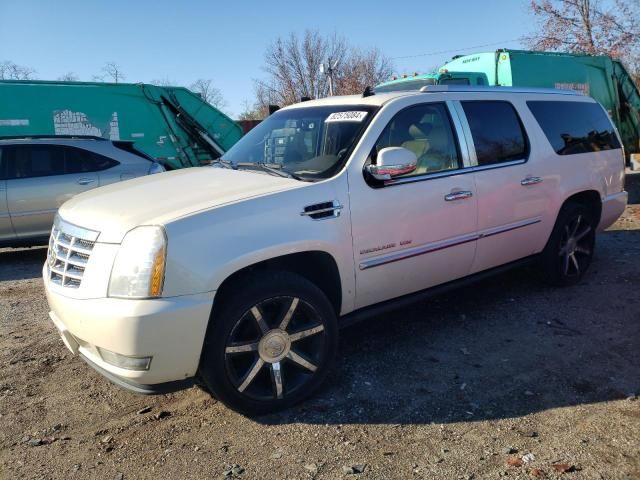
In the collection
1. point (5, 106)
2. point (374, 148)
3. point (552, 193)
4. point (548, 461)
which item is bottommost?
point (548, 461)

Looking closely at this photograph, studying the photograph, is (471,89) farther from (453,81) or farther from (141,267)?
Answer: (453,81)

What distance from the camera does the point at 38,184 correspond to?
7.43 metres

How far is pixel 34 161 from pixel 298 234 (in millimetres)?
6011

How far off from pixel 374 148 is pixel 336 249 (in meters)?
0.81

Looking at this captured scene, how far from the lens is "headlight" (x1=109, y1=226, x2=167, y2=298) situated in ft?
8.85

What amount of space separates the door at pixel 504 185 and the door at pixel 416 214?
0.62ft

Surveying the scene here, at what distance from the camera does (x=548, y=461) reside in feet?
8.77

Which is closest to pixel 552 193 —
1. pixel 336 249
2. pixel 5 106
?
pixel 336 249

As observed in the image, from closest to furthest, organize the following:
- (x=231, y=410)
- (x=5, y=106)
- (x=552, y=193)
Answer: (x=231, y=410) → (x=552, y=193) → (x=5, y=106)

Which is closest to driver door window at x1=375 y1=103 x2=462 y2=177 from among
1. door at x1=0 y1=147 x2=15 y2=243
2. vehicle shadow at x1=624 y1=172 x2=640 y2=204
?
door at x1=0 y1=147 x2=15 y2=243

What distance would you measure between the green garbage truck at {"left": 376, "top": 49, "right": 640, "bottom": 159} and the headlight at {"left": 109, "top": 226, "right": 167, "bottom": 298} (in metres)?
7.54

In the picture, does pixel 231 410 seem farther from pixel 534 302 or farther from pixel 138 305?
pixel 534 302

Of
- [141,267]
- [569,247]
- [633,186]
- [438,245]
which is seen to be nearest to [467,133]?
[438,245]

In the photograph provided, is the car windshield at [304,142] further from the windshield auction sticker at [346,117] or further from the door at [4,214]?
the door at [4,214]
